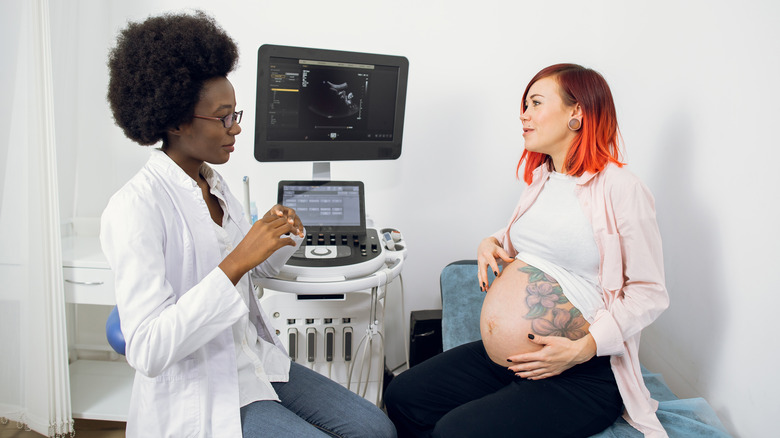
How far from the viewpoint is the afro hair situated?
1051mm

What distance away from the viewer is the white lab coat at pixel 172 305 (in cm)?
96

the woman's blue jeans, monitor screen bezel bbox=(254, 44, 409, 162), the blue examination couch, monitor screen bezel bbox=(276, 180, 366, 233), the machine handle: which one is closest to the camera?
the woman's blue jeans

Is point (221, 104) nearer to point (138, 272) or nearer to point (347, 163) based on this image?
point (138, 272)

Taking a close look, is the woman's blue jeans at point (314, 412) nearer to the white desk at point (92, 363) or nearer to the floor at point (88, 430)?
the white desk at point (92, 363)

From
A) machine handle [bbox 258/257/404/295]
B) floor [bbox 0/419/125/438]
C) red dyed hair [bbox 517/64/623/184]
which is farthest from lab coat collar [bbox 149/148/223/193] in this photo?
floor [bbox 0/419/125/438]

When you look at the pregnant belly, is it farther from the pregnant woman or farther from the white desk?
the white desk

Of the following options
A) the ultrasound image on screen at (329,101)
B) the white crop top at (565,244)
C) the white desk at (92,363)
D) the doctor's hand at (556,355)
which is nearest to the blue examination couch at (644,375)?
the doctor's hand at (556,355)

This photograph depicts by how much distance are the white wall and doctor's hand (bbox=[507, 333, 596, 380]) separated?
15.8 inches

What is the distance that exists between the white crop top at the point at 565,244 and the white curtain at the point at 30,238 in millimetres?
1476

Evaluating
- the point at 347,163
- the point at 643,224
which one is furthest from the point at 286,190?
the point at 643,224

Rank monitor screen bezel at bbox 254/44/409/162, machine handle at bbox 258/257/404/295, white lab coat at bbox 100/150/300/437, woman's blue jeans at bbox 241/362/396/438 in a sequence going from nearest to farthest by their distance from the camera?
white lab coat at bbox 100/150/300/437
woman's blue jeans at bbox 241/362/396/438
machine handle at bbox 258/257/404/295
monitor screen bezel at bbox 254/44/409/162

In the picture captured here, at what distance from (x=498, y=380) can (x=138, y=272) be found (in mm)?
920

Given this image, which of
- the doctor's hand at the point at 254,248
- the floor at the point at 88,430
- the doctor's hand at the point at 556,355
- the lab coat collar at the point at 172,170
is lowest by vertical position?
the floor at the point at 88,430

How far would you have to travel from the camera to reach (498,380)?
1.38 metres
